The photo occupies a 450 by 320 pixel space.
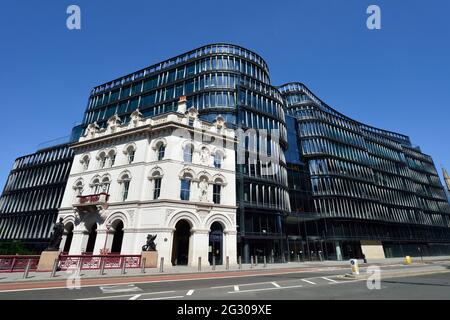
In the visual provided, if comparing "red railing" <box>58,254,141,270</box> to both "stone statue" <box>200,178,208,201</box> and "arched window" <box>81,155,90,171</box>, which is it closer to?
"stone statue" <box>200,178,208,201</box>

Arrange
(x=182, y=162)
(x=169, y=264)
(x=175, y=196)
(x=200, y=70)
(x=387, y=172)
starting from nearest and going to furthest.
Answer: (x=169, y=264), (x=175, y=196), (x=182, y=162), (x=200, y=70), (x=387, y=172)

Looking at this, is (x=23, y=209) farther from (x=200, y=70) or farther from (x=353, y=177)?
(x=353, y=177)

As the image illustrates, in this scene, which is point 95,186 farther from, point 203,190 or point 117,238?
point 203,190

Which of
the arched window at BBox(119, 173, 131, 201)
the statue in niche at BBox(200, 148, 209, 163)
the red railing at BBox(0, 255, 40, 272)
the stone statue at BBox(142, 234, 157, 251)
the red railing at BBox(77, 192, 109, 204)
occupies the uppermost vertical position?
the statue in niche at BBox(200, 148, 209, 163)

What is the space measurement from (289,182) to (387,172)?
106 ft

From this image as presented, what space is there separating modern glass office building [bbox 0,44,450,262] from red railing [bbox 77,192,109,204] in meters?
15.9

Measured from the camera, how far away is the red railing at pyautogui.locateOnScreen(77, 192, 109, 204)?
26.8 meters

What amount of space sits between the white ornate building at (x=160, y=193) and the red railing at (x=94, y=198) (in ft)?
0.37

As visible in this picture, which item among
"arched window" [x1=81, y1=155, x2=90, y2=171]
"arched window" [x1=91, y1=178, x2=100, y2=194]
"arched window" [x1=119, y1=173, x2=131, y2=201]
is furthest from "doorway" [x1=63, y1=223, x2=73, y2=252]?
"arched window" [x1=119, y1=173, x2=131, y2=201]

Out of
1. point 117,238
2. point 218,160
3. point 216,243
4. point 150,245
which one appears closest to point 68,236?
point 117,238

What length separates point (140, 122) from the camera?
29.8 meters

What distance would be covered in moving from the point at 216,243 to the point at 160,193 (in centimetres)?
859

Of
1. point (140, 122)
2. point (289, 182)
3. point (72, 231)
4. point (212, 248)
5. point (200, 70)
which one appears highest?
point (200, 70)
